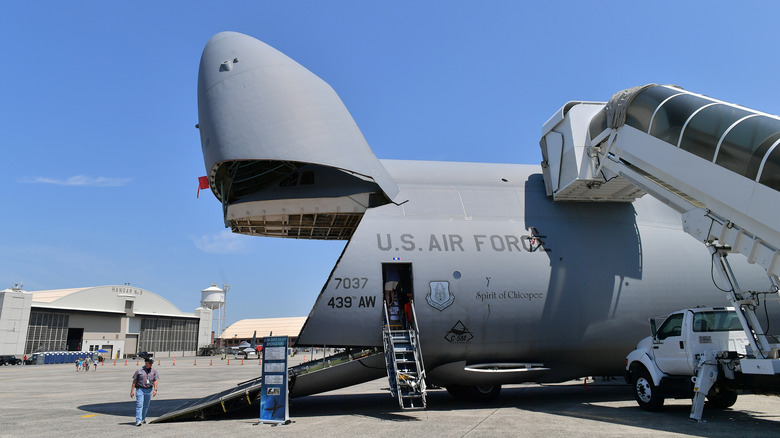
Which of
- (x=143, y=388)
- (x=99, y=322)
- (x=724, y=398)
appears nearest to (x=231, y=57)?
(x=143, y=388)

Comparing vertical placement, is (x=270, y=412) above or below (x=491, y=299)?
below

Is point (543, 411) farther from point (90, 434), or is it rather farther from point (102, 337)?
point (102, 337)

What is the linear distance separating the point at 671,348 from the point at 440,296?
5372mm

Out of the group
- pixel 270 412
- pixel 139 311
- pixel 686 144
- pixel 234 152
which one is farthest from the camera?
pixel 139 311

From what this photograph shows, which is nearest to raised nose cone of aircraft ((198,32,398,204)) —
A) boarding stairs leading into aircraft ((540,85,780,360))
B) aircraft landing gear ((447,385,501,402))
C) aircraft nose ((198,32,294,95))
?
aircraft nose ((198,32,294,95))

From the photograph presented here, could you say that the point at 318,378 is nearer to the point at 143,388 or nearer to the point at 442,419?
the point at 442,419

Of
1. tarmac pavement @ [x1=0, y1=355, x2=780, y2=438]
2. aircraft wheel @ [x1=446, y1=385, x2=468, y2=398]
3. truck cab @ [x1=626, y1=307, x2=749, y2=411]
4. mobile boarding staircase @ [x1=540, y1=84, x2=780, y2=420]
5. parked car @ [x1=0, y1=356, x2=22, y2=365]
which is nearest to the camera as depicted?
mobile boarding staircase @ [x1=540, y1=84, x2=780, y2=420]

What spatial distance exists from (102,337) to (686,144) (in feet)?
205

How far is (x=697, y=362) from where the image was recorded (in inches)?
426

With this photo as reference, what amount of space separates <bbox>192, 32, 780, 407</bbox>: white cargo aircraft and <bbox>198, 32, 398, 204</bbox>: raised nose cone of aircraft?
0.04m

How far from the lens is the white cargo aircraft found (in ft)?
39.8

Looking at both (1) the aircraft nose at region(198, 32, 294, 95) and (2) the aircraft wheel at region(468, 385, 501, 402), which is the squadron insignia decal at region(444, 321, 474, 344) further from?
(1) the aircraft nose at region(198, 32, 294, 95)

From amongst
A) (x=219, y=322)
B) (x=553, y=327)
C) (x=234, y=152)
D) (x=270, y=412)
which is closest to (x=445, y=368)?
(x=553, y=327)

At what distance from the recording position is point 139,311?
202 feet
